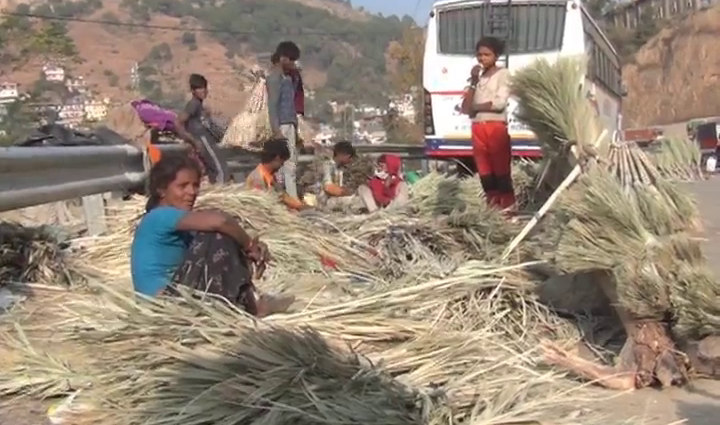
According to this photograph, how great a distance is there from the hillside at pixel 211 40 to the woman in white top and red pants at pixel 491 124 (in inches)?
2718

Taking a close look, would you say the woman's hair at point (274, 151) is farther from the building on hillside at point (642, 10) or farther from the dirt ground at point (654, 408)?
the building on hillside at point (642, 10)

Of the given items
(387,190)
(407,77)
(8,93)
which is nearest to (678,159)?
(387,190)

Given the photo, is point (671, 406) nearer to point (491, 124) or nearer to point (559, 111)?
point (559, 111)

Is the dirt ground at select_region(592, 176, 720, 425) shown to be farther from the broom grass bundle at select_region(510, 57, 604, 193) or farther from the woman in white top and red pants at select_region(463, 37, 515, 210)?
the woman in white top and red pants at select_region(463, 37, 515, 210)

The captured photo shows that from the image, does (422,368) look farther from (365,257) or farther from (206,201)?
(206,201)

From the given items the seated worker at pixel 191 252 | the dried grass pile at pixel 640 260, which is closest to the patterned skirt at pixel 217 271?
the seated worker at pixel 191 252

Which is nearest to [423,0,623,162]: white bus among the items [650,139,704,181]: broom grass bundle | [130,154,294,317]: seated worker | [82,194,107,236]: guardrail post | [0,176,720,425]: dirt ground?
[82,194,107,236]: guardrail post

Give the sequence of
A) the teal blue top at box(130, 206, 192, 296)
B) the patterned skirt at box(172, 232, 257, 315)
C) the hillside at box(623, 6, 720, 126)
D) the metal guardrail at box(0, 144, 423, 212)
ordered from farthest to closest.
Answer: the hillside at box(623, 6, 720, 126)
the metal guardrail at box(0, 144, 423, 212)
the teal blue top at box(130, 206, 192, 296)
the patterned skirt at box(172, 232, 257, 315)

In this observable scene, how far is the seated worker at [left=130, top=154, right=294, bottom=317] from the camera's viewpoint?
14.4 feet

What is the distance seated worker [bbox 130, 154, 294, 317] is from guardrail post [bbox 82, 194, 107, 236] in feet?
8.39

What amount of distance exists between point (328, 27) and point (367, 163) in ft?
338

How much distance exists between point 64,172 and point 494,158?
123 inches

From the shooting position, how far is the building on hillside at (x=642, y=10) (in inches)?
3669

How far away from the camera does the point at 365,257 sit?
6.30 m
